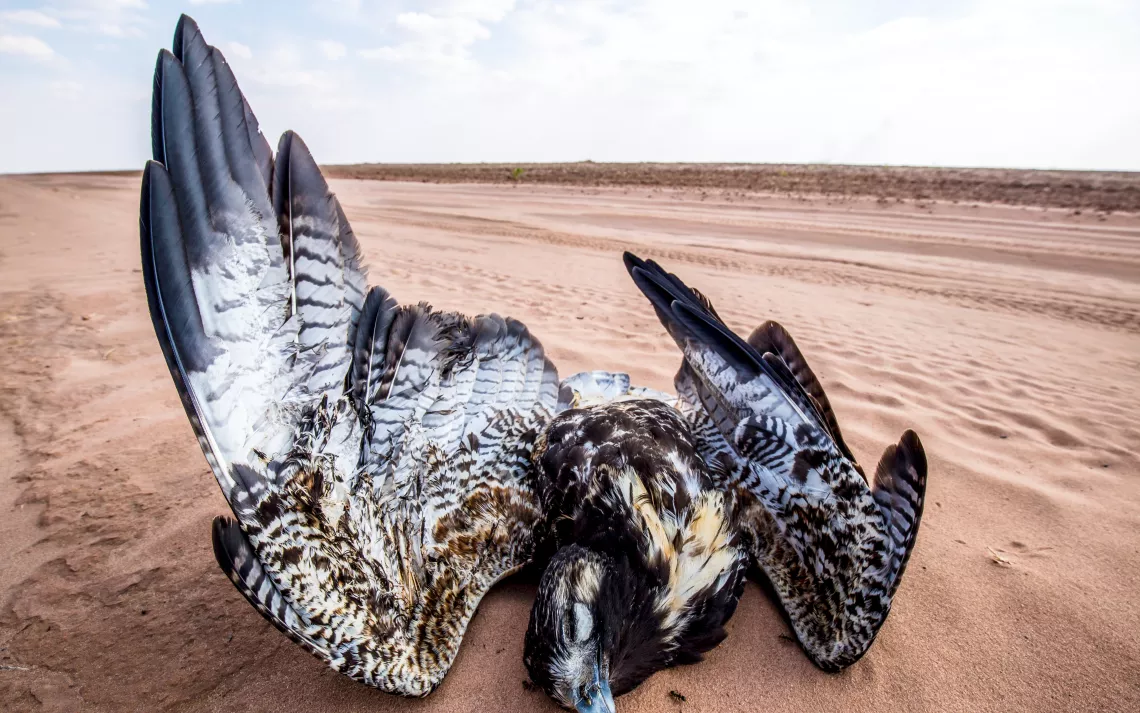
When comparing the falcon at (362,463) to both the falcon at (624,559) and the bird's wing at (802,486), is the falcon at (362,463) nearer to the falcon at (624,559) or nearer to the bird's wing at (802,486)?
the falcon at (624,559)

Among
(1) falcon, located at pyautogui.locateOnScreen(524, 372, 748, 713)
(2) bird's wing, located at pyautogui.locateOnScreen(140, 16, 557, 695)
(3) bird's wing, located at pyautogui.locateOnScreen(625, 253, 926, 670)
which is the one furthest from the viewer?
(3) bird's wing, located at pyautogui.locateOnScreen(625, 253, 926, 670)

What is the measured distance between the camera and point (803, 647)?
2023mm

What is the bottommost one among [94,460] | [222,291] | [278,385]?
[94,460]

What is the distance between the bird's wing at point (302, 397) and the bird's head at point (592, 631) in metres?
0.48

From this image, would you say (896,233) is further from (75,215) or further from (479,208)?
(75,215)

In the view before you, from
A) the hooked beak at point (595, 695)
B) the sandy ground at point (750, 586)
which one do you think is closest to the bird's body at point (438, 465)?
the hooked beak at point (595, 695)

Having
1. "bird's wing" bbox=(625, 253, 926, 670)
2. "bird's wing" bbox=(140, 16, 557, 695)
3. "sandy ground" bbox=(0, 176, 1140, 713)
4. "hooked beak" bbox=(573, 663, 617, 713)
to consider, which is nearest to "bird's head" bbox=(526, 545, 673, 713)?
"hooked beak" bbox=(573, 663, 617, 713)

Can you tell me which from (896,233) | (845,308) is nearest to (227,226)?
(845,308)

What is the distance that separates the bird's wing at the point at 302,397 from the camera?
1503 mm

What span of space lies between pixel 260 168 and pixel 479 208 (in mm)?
17179

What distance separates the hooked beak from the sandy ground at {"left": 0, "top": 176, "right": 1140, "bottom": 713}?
1.12ft

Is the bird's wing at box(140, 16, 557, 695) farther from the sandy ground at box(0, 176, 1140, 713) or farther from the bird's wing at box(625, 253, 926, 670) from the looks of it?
the bird's wing at box(625, 253, 926, 670)

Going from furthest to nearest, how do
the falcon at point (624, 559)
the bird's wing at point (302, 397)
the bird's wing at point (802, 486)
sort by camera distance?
the bird's wing at point (802, 486) < the falcon at point (624, 559) < the bird's wing at point (302, 397)

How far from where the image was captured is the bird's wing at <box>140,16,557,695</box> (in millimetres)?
1503
